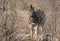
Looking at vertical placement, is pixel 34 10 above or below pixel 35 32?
above

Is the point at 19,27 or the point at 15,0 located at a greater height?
the point at 15,0

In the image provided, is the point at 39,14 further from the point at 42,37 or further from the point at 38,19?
the point at 42,37

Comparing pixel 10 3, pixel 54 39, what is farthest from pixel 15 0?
pixel 54 39

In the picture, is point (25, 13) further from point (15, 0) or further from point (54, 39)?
point (54, 39)

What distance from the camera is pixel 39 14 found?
334 cm

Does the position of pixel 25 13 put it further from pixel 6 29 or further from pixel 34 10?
pixel 6 29

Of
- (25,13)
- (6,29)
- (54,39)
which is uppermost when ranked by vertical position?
(25,13)

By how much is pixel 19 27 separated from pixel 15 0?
400 mm

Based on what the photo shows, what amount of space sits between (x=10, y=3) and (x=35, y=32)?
56cm

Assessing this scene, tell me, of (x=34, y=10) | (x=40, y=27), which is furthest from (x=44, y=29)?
(x=34, y=10)

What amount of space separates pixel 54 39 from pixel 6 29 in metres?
0.73

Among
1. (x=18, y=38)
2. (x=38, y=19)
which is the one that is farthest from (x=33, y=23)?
(x=18, y=38)

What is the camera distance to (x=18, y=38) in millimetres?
3217

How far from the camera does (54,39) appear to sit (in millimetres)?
3346
